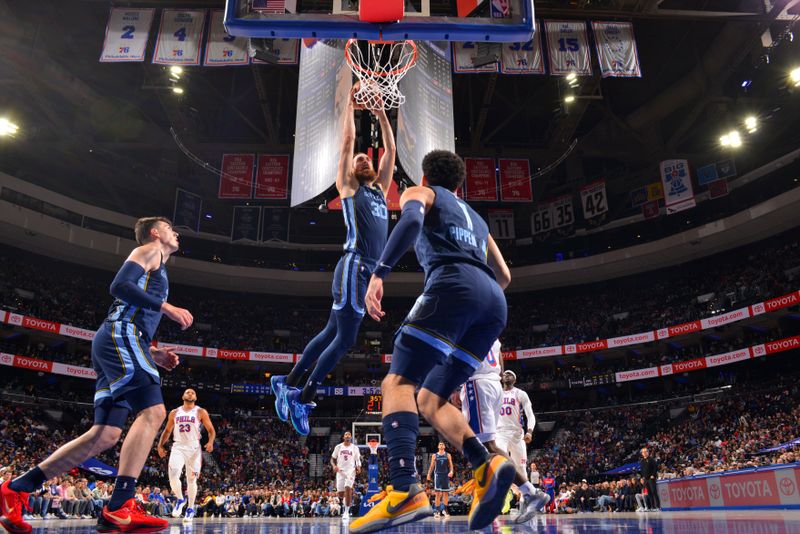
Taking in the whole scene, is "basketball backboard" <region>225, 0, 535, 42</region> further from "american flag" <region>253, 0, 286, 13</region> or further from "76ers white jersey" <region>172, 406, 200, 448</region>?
"76ers white jersey" <region>172, 406, 200, 448</region>

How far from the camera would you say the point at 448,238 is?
4031mm

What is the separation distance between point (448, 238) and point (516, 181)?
21070 millimetres

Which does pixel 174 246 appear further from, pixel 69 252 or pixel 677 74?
pixel 69 252

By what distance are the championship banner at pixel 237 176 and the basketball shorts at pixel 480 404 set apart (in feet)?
62.0

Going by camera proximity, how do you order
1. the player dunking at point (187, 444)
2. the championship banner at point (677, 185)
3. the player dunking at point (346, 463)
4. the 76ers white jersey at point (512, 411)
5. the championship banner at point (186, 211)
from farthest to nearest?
the championship banner at point (186, 211) → the championship banner at point (677, 185) → the player dunking at point (346, 463) → the 76ers white jersey at point (512, 411) → the player dunking at point (187, 444)

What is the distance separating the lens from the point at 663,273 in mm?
38875

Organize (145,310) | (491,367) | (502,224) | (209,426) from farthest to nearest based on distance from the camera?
(502,224), (209,426), (491,367), (145,310)

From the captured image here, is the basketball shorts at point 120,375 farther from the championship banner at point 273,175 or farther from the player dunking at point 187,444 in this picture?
the championship banner at point 273,175

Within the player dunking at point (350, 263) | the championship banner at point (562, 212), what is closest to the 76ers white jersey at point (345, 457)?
the player dunking at point (350, 263)

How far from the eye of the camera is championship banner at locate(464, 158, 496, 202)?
24016mm

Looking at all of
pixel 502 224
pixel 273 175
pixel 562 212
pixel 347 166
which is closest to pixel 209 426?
pixel 347 166

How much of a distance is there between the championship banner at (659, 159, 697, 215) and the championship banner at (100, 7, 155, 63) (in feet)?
79.2

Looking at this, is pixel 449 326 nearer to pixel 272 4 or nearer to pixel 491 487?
pixel 491 487

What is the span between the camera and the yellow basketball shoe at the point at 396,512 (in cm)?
341
